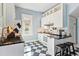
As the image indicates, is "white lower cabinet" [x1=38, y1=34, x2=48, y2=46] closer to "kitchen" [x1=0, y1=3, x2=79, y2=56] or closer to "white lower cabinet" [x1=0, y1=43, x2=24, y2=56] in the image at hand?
"kitchen" [x1=0, y1=3, x2=79, y2=56]

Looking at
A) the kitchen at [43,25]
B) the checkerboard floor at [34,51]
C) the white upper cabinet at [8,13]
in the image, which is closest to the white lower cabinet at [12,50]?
the kitchen at [43,25]

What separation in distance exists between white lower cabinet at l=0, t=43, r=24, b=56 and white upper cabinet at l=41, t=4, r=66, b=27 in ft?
7.15

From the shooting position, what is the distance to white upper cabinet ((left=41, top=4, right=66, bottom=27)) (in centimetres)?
352

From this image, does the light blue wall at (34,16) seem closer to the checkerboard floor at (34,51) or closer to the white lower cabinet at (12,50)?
the checkerboard floor at (34,51)

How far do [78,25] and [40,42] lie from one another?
1.97 m

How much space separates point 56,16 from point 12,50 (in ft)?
8.41

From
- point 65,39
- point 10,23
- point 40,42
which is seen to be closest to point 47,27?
point 40,42

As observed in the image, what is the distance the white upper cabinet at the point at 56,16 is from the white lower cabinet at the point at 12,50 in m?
2.18

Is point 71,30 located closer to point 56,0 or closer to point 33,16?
point 33,16

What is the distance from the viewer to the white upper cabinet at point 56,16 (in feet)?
11.5

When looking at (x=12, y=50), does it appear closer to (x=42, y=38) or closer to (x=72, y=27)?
(x=42, y=38)

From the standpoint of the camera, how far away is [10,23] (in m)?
2.90

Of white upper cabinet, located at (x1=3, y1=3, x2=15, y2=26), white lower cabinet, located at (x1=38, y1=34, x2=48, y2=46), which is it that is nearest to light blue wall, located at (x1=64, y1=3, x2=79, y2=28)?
white lower cabinet, located at (x1=38, y1=34, x2=48, y2=46)

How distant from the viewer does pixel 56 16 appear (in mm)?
3756
